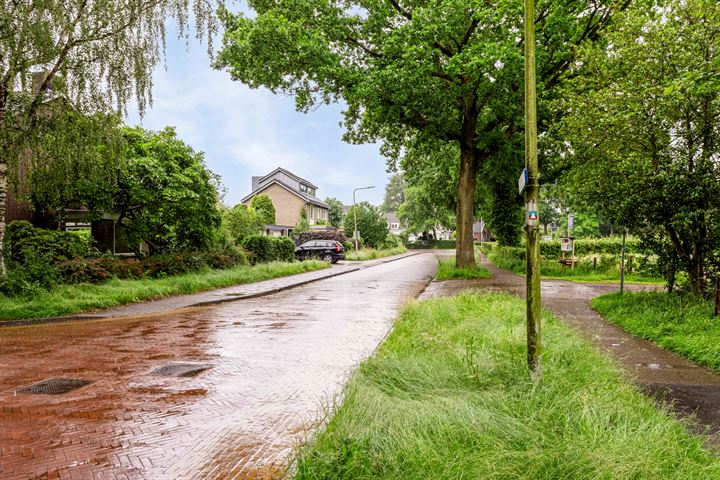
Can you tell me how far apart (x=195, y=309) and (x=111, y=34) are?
7.53m

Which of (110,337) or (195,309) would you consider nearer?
(110,337)

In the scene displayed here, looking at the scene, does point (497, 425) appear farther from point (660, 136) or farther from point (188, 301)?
point (188, 301)

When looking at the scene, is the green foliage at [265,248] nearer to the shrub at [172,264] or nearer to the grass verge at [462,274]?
the shrub at [172,264]

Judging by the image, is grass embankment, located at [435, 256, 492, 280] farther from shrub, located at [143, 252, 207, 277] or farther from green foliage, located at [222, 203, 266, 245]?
green foliage, located at [222, 203, 266, 245]

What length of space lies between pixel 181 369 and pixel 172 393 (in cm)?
122

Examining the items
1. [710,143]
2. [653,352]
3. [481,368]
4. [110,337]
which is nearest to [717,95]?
[710,143]

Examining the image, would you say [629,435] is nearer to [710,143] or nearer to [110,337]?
[710,143]

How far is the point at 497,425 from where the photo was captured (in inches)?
151

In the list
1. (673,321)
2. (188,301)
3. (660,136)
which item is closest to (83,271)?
(188,301)

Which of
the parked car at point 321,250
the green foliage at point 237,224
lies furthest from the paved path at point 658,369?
the parked car at point 321,250

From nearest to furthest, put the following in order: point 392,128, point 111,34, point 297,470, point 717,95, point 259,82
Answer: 1. point 297,470
2. point 717,95
3. point 111,34
4. point 259,82
5. point 392,128

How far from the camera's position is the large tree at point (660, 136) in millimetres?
9031

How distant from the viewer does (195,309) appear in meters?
13.3

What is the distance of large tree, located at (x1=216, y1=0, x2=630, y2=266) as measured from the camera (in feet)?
51.1
